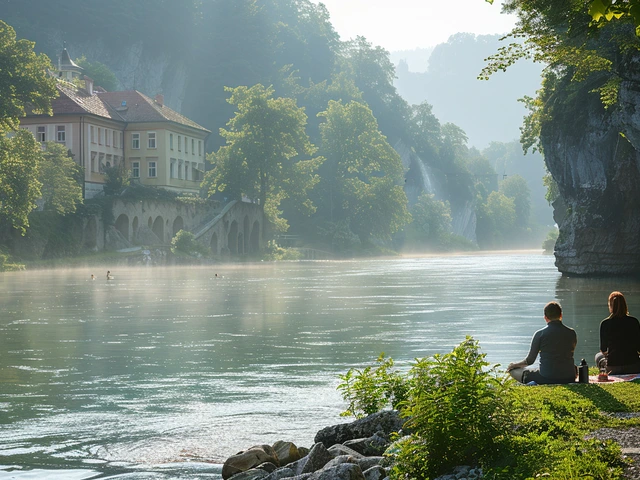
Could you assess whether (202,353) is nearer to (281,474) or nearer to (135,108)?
(281,474)

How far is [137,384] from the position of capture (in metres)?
19.6

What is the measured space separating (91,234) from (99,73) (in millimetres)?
46306

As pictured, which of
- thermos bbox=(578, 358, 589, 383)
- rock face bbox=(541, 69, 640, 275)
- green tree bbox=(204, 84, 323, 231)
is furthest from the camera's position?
green tree bbox=(204, 84, 323, 231)

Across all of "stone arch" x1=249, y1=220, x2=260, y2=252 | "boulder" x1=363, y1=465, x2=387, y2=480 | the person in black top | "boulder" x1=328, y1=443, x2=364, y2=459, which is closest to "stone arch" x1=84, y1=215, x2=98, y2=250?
"stone arch" x1=249, y1=220, x2=260, y2=252

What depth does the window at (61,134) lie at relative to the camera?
314 feet

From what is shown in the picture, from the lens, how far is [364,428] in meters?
12.5

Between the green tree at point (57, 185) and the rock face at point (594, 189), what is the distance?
39781 mm

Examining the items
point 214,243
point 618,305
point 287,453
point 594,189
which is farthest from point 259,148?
point 287,453

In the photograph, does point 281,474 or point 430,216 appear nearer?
point 281,474

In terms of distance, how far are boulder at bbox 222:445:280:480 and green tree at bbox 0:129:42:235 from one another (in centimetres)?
5586

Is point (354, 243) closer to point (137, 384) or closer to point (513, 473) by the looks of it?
point (137, 384)

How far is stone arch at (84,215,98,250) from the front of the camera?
278 feet

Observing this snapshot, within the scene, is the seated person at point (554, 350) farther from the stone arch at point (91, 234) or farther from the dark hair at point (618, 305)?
the stone arch at point (91, 234)

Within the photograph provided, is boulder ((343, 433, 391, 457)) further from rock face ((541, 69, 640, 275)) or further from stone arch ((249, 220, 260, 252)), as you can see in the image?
stone arch ((249, 220, 260, 252))
